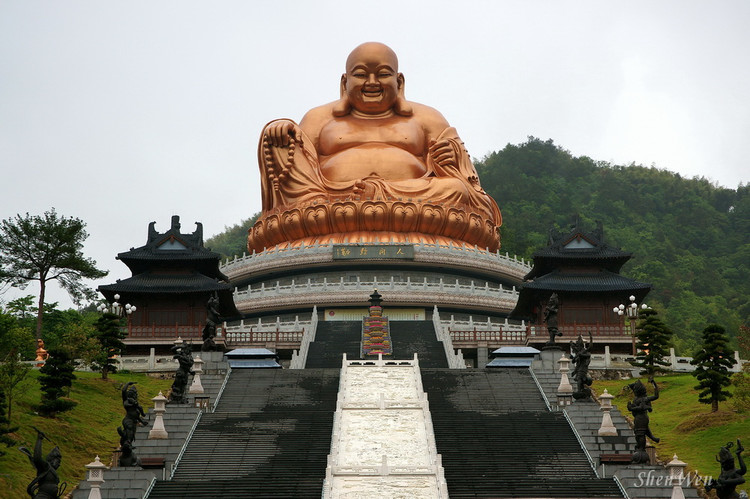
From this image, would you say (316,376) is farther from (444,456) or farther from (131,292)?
(131,292)

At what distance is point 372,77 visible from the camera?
43938mm

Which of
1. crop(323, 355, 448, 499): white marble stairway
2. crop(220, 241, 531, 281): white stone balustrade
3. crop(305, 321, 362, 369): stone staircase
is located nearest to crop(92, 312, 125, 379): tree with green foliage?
crop(305, 321, 362, 369): stone staircase

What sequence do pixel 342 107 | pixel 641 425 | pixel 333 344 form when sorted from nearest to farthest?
pixel 641 425 → pixel 333 344 → pixel 342 107

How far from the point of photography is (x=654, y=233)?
77.4m

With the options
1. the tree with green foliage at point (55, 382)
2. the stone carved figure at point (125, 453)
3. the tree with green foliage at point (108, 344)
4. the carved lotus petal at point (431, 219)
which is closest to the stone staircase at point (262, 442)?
the stone carved figure at point (125, 453)

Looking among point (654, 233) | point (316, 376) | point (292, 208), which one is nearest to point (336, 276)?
point (292, 208)

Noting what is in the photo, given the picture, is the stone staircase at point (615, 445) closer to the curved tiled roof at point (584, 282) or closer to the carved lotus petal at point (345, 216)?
the curved tiled roof at point (584, 282)

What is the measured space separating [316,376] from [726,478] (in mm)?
10622

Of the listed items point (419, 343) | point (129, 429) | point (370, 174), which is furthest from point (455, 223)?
point (129, 429)

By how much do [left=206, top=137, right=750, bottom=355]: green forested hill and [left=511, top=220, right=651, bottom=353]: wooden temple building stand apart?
76.3 feet

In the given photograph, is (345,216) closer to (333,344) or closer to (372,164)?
(372,164)

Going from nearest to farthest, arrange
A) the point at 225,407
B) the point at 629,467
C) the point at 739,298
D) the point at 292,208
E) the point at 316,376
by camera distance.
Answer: the point at 629,467
the point at 225,407
the point at 316,376
the point at 292,208
the point at 739,298

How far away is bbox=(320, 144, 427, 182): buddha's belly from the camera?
42438mm

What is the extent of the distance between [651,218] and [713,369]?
59.3 metres
